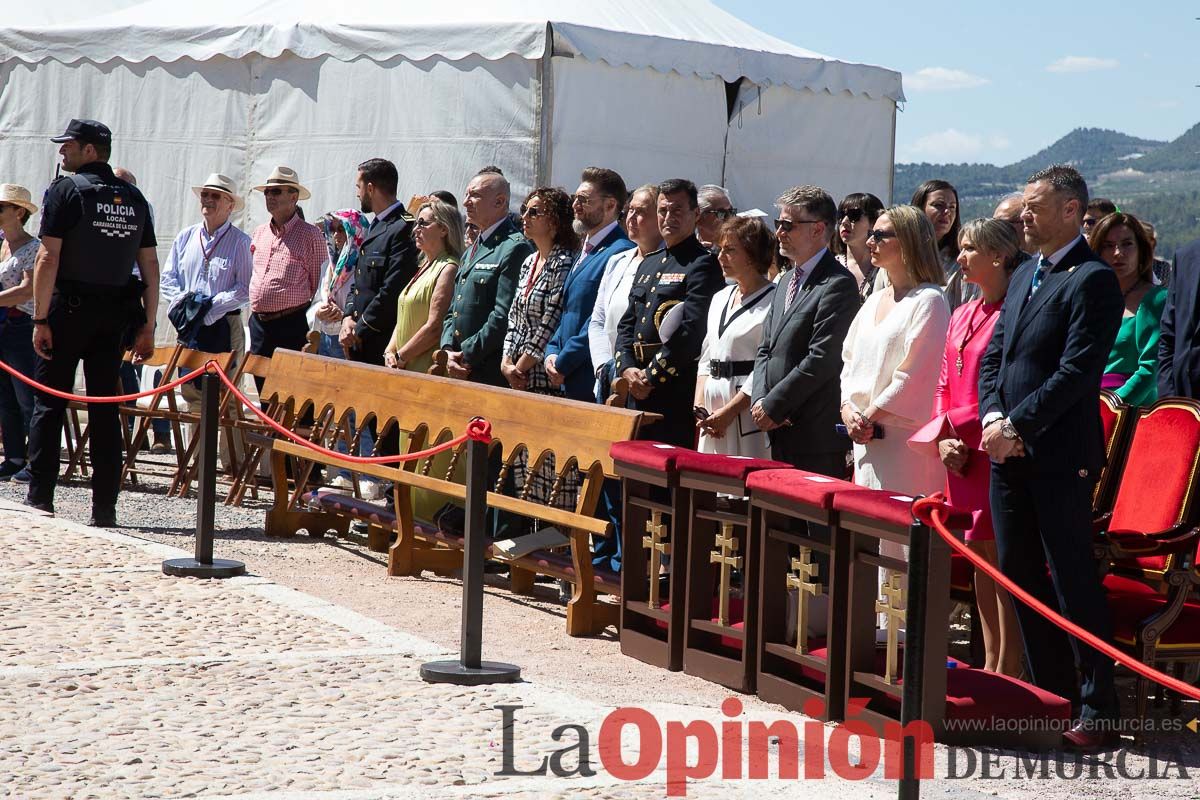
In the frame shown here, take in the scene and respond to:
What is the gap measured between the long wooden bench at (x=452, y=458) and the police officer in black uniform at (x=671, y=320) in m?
0.56

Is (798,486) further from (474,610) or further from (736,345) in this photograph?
Result: (736,345)

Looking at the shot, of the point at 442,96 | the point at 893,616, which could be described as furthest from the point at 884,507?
the point at 442,96

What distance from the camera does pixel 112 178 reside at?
923 centimetres

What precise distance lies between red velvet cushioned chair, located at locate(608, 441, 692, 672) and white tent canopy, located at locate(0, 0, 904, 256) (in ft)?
19.8

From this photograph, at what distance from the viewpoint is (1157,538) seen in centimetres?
576

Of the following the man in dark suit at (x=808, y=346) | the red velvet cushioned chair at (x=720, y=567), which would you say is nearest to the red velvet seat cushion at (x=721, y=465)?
the red velvet cushioned chair at (x=720, y=567)

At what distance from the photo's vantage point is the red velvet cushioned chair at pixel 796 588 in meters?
5.41

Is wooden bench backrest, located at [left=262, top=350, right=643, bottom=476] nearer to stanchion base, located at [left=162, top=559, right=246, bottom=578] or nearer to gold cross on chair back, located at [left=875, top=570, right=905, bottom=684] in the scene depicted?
stanchion base, located at [left=162, top=559, right=246, bottom=578]

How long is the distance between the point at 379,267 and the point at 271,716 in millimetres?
5221

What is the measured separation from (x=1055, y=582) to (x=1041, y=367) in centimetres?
72

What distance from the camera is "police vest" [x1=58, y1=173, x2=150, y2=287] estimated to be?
9023 mm

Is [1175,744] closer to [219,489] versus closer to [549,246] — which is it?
[549,246]

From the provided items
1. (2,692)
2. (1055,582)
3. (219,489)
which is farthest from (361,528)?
(1055,582)

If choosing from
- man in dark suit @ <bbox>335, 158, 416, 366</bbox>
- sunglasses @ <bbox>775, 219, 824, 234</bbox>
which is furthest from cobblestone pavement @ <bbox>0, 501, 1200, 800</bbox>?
man in dark suit @ <bbox>335, 158, 416, 366</bbox>
